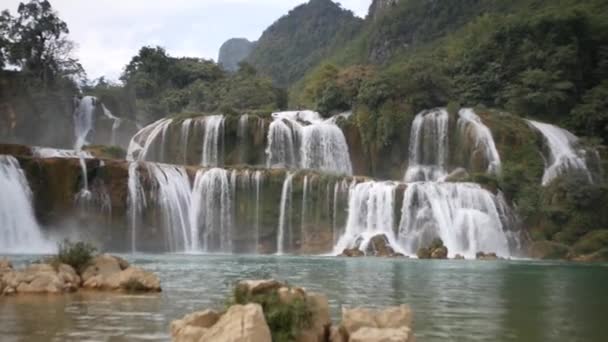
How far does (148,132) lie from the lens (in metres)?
52.0

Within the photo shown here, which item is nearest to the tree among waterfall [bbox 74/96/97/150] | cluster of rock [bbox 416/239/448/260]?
waterfall [bbox 74/96/97/150]

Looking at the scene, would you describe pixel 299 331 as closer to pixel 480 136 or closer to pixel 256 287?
pixel 256 287

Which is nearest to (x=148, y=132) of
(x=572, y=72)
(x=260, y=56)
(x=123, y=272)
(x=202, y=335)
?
(x=572, y=72)

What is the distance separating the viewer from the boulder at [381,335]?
748cm

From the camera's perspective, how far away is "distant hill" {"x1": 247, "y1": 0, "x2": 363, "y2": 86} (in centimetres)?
12369

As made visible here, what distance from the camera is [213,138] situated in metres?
49.8

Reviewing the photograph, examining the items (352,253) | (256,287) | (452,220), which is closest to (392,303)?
(256,287)

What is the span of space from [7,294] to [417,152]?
3830cm

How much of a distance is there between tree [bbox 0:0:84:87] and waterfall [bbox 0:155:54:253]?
2482 centimetres

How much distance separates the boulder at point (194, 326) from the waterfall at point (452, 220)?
31.6m

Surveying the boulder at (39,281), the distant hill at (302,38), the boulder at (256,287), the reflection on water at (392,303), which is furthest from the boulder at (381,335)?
the distant hill at (302,38)

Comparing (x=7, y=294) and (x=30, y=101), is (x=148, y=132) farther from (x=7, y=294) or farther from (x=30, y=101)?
(x=7, y=294)

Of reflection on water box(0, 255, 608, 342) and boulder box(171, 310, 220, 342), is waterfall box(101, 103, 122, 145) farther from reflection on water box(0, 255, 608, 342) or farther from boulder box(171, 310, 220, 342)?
boulder box(171, 310, 220, 342)

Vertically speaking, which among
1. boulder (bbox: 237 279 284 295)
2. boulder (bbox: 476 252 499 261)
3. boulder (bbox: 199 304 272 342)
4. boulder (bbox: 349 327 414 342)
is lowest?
boulder (bbox: 476 252 499 261)
